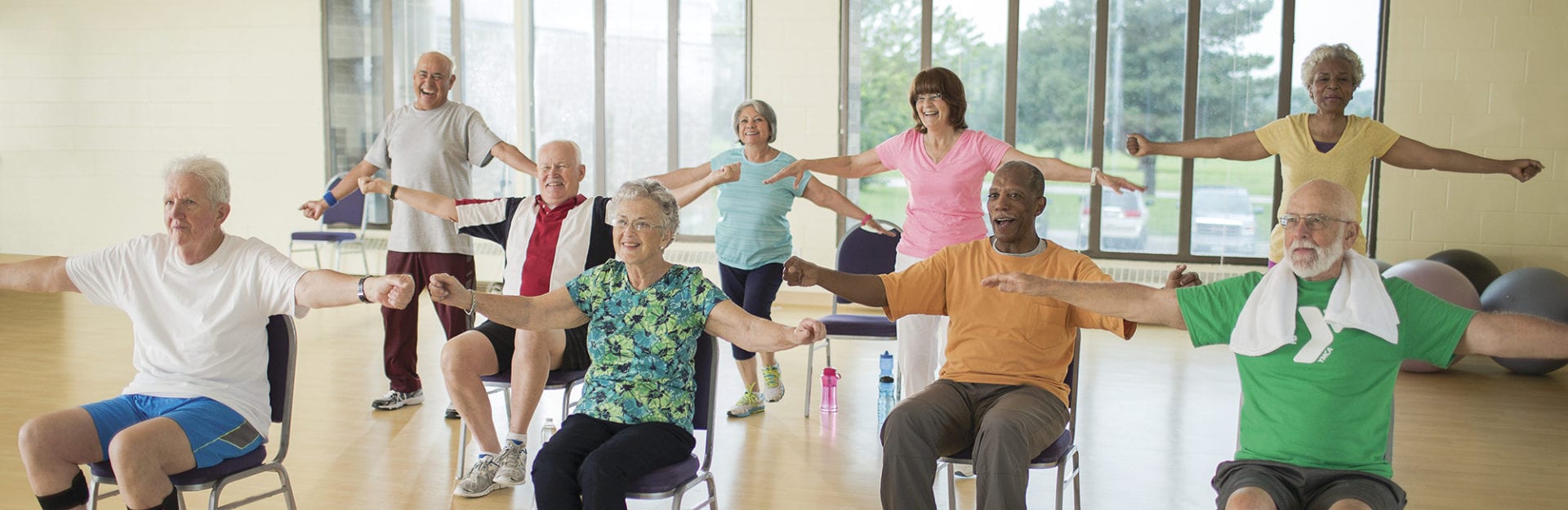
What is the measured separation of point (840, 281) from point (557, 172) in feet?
3.83

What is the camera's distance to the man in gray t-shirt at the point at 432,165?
14.5 ft

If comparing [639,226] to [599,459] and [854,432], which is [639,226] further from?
[854,432]

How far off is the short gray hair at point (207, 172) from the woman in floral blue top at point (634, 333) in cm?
62

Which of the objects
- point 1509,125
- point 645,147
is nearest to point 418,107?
point 645,147

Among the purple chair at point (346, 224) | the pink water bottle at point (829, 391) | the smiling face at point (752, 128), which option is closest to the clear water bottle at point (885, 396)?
the pink water bottle at point (829, 391)

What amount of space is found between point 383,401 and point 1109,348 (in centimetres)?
386

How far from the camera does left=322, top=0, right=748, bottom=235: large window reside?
8.18 meters

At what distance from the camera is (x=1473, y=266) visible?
650 cm

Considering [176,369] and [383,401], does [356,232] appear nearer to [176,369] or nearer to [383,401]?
[383,401]

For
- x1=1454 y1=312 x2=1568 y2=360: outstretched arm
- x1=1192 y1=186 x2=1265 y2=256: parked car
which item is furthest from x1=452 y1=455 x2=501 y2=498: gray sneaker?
x1=1192 y1=186 x2=1265 y2=256: parked car

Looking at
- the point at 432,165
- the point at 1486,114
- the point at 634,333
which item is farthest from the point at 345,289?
the point at 1486,114

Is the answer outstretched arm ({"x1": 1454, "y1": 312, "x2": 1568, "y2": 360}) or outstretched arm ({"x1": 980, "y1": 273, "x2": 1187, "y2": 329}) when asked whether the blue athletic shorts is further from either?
outstretched arm ({"x1": 1454, "y1": 312, "x2": 1568, "y2": 360})

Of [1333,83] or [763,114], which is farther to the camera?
[763,114]

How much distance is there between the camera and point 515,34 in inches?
332
